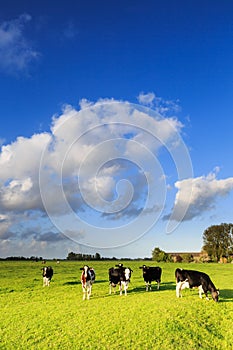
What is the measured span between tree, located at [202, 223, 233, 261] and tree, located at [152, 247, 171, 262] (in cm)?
1283

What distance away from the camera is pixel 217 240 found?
99.4 meters

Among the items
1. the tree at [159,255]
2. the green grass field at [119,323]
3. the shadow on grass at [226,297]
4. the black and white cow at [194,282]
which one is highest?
the tree at [159,255]

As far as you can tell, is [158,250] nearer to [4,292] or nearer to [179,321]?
[4,292]

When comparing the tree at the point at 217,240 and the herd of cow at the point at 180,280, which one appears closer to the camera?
the herd of cow at the point at 180,280

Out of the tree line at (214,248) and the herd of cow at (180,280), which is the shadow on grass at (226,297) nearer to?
the herd of cow at (180,280)

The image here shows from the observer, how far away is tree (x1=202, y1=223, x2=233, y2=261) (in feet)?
318

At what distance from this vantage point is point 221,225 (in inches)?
3922

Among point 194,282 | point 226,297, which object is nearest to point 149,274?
point 194,282

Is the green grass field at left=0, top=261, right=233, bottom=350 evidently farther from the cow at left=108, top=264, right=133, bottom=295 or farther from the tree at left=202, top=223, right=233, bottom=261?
the tree at left=202, top=223, right=233, bottom=261

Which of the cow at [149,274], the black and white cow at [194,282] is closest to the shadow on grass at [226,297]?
the black and white cow at [194,282]

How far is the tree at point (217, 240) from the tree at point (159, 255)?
1283cm

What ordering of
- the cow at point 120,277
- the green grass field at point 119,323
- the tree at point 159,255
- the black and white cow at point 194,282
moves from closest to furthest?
the green grass field at point 119,323
the black and white cow at point 194,282
the cow at point 120,277
the tree at point 159,255

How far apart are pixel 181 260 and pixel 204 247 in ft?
34.9

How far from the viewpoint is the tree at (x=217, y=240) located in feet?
318
